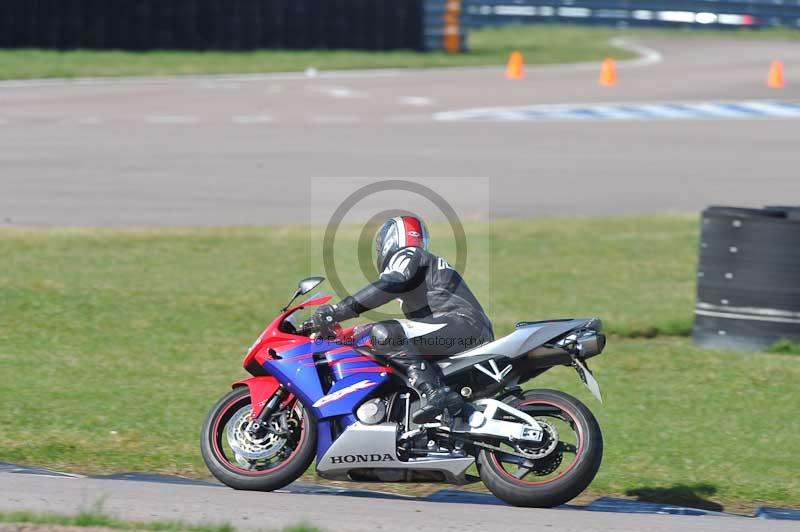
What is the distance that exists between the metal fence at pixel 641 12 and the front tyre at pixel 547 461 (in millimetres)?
39920

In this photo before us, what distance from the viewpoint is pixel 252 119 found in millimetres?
22953

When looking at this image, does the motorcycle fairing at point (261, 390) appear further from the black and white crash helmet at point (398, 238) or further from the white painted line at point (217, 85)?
the white painted line at point (217, 85)

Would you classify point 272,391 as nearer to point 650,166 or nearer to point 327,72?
point 650,166

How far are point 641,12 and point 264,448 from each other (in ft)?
139

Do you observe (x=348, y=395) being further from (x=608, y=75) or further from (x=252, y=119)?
(x=608, y=75)

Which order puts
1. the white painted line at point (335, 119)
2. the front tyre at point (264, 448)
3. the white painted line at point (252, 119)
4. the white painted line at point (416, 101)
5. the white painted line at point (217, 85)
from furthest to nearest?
the white painted line at point (217, 85) < the white painted line at point (416, 101) < the white painted line at point (335, 119) < the white painted line at point (252, 119) < the front tyre at point (264, 448)

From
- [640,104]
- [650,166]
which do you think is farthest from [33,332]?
[640,104]

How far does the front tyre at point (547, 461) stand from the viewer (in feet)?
19.9

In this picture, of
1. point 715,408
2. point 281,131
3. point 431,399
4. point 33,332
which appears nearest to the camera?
point 431,399

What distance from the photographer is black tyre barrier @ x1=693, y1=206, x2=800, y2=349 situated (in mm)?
9367

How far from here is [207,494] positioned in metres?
6.27

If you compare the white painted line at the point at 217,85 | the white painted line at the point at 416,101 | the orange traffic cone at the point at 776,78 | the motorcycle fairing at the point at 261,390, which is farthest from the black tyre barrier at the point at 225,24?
the motorcycle fairing at the point at 261,390

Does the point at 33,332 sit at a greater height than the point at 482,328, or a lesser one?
lesser

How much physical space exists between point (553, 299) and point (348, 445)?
542cm
